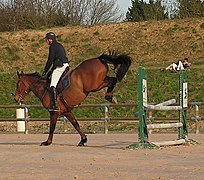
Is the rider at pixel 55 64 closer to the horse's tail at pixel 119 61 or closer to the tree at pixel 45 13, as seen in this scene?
the horse's tail at pixel 119 61

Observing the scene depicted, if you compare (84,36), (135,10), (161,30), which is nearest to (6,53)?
(84,36)

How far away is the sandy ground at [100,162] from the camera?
10.3m

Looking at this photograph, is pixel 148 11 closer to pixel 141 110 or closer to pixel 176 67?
pixel 176 67

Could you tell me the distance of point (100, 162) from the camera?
12305mm

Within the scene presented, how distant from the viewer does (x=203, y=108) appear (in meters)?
31.1

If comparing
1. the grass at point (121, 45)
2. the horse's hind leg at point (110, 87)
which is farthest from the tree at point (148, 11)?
the horse's hind leg at point (110, 87)

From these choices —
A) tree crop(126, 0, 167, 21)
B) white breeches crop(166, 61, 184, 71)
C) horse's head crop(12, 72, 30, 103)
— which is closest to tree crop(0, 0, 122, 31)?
tree crop(126, 0, 167, 21)

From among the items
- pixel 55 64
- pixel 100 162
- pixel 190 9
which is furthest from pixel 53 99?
pixel 190 9

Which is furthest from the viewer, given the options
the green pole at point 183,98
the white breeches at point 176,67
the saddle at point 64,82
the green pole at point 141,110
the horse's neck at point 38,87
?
the white breeches at point 176,67

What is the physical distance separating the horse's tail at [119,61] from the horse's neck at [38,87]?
1.82 metres

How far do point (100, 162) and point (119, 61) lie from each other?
413 cm

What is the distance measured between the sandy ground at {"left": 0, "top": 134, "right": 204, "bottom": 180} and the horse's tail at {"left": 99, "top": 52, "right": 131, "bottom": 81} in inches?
65.3

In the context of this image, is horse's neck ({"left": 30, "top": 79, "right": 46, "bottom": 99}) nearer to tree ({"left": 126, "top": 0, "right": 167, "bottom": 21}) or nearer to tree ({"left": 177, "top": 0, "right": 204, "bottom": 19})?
tree ({"left": 177, "top": 0, "right": 204, "bottom": 19})

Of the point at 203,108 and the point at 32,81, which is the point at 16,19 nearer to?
the point at 203,108
